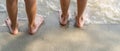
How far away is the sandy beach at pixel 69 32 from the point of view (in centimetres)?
208

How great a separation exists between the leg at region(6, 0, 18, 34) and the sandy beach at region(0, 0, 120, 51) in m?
0.05

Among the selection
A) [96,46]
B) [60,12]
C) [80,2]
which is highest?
[80,2]

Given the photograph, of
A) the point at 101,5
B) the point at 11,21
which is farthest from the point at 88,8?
the point at 11,21

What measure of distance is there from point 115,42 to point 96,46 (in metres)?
0.16

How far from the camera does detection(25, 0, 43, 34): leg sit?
1.95m

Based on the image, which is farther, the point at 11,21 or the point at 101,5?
the point at 101,5

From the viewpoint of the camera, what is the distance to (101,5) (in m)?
2.43

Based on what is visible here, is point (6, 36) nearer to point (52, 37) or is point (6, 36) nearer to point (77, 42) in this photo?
point (52, 37)

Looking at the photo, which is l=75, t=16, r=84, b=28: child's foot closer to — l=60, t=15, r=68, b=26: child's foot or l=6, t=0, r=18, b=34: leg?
l=60, t=15, r=68, b=26: child's foot

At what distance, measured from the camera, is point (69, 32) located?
7.24ft

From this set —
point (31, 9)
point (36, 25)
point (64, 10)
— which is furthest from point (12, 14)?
point (64, 10)

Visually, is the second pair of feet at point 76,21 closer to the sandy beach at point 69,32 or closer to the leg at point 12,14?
the sandy beach at point 69,32

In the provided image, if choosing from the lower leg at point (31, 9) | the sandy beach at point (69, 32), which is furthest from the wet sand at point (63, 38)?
Result: the lower leg at point (31, 9)

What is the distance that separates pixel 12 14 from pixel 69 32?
50 cm
